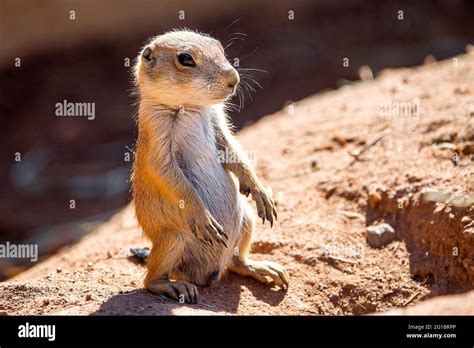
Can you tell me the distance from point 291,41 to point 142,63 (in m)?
8.31

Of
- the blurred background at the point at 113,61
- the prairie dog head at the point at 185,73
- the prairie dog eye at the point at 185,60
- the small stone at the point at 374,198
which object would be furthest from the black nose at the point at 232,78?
the blurred background at the point at 113,61

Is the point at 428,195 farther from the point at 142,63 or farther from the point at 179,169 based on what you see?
the point at 142,63

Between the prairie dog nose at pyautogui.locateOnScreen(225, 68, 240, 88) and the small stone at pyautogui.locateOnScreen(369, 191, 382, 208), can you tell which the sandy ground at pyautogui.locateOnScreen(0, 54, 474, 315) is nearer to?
the small stone at pyautogui.locateOnScreen(369, 191, 382, 208)

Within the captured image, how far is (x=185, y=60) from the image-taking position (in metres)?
6.10

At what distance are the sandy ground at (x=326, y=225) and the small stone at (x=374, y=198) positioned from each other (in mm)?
81

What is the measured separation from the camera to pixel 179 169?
19.8 ft

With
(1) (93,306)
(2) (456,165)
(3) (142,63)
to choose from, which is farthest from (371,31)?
(1) (93,306)

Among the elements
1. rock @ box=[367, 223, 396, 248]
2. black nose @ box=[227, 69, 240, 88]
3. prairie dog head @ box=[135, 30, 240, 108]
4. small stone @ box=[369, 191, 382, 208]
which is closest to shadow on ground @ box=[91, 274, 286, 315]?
rock @ box=[367, 223, 396, 248]

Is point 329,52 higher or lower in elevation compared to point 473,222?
higher

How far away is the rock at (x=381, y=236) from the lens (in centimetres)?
700

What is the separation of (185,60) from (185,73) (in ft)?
0.37

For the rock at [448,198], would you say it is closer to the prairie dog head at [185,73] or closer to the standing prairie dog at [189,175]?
the standing prairie dog at [189,175]

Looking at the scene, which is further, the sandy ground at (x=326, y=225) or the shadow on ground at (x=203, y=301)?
the sandy ground at (x=326, y=225)
